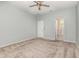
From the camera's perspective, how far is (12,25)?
14.0 feet

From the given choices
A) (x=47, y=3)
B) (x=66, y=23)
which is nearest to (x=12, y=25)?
(x=47, y=3)

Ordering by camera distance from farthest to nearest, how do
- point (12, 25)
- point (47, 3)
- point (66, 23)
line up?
1. point (12, 25)
2. point (66, 23)
3. point (47, 3)

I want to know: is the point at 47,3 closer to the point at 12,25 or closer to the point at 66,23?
the point at 66,23

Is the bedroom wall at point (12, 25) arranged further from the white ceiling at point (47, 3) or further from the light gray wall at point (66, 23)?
the light gray wall at point (66, 23)

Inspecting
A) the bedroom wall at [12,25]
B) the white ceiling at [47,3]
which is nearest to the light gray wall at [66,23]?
the white ceiling at [47,3]

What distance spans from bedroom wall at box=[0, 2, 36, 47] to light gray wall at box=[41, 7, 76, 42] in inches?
28.0

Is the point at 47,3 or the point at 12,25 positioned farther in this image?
the point at 12,25

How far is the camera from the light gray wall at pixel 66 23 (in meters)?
3.50

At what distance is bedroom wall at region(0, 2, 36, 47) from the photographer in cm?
379

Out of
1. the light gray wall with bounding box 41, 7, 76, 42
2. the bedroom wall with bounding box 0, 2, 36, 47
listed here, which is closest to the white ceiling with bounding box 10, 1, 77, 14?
the light gray wall with bounding box 41, 7, 76, 42

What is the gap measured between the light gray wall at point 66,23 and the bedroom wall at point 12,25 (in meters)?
0.71

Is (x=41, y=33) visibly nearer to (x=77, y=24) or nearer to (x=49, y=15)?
(x=49, y=15)

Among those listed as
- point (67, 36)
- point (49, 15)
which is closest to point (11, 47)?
point (49, 15)

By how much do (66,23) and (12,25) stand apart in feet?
7.62
